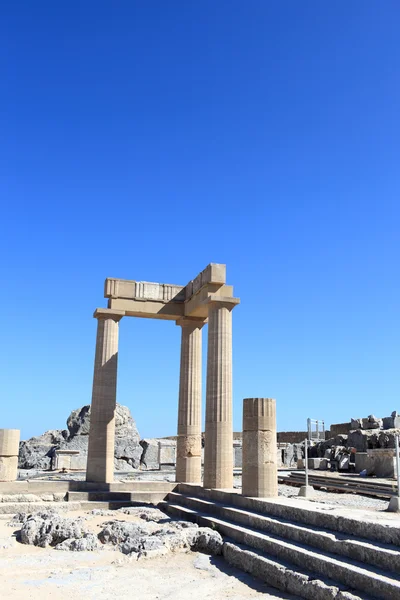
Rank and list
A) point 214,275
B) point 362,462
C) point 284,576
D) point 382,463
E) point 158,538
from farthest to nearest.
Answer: point 362,462
point 382,463
point 214,275
point 158,538
point 284,576

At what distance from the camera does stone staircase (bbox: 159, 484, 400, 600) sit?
7.46 meters

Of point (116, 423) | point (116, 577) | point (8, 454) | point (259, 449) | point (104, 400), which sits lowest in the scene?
point (116, 577)

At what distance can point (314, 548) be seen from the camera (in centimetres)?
909

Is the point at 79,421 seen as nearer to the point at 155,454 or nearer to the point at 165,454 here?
the point at 155,454

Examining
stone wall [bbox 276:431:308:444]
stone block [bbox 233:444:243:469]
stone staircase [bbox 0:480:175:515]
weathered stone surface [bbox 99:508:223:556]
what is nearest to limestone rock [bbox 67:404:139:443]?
stone block [bbox 233:444:243:469]

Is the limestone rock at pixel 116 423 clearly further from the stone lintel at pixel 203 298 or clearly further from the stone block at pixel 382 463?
the stone block at pixel 382 463

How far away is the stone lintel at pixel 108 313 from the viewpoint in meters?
19.7

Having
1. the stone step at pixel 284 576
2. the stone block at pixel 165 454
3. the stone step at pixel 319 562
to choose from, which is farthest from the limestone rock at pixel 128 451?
the stone step at pixel 284 576

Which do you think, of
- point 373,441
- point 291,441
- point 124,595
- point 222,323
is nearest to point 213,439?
point 222,323

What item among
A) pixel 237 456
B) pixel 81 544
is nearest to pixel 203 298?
pixel 81 544

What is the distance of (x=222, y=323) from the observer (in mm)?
17266

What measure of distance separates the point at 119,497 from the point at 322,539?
9.94 meters

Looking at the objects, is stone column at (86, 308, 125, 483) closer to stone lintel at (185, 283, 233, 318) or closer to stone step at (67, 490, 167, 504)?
stone step at (67, 490, 167, 504)

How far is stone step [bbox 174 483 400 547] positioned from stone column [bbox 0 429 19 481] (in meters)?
8.20
